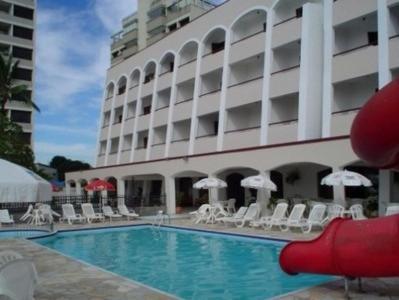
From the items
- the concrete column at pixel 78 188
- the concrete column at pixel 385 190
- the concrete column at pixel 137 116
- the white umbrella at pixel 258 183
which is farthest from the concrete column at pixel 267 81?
the concrete column at pixel 78 188

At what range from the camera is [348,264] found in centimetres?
765

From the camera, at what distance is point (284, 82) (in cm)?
2511

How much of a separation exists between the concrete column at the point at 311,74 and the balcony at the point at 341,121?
5.64ft

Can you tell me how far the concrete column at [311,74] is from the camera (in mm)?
23609

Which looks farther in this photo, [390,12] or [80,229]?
[80,229]

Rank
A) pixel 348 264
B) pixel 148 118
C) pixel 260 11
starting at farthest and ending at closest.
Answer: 1. pixel 148 118
2. pixel 260 11
3. pixel 348 264

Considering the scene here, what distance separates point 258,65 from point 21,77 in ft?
140

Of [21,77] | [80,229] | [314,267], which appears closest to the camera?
[314,267]

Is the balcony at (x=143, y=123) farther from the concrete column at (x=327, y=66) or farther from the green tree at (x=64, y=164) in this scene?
the green tree at (x=64, y=164)

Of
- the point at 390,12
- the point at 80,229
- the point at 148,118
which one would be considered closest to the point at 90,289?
the point at 80,229

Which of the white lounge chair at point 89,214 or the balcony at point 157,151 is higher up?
the balcony at point 157,151

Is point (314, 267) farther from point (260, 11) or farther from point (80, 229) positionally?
point (260, 11)

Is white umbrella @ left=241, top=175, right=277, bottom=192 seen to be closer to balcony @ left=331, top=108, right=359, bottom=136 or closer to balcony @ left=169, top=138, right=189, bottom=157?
balcony @ left=331, top=108, right=359, bottom=136

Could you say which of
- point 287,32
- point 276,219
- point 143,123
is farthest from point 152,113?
point 276,219
